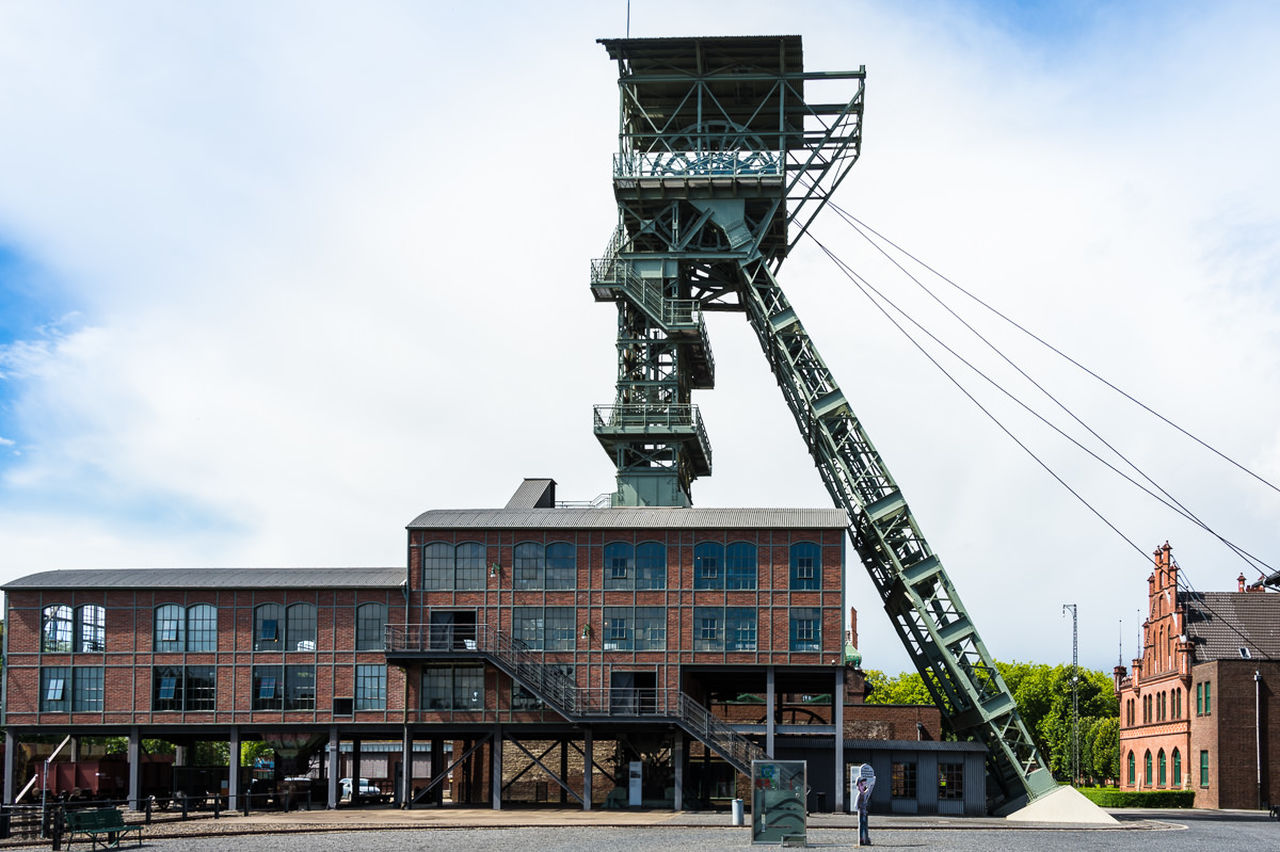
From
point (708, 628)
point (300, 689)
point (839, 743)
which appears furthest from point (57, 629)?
point (839, 743)

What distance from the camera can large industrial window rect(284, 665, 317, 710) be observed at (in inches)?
1647

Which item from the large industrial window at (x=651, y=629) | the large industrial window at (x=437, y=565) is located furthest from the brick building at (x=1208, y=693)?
the large industrial window at (x=437, y=565)

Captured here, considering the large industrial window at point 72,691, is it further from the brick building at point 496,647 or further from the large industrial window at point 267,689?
the large industrial window at point 267,689

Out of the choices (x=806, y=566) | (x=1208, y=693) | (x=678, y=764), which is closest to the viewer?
(x=678, y=764)

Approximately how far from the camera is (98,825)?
27047mm

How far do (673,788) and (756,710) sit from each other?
12.3m

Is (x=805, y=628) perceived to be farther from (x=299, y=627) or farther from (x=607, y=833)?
(x=299, y=627)

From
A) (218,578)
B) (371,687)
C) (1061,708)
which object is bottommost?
(1061,708)

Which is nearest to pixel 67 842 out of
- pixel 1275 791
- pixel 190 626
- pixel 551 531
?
pixel 190 626

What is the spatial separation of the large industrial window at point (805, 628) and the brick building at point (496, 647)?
0.15ft

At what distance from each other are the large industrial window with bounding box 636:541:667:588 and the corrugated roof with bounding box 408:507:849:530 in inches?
24.5

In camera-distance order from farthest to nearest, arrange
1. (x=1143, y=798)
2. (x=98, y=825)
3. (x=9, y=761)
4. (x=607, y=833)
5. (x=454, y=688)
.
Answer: (x=1143, y=798) → (x=9, y=761) → (x=454, y=688) → (x=607, y=833) → (x=98, y=825)

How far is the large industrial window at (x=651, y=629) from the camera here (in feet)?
133

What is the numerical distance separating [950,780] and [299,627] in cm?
2002
